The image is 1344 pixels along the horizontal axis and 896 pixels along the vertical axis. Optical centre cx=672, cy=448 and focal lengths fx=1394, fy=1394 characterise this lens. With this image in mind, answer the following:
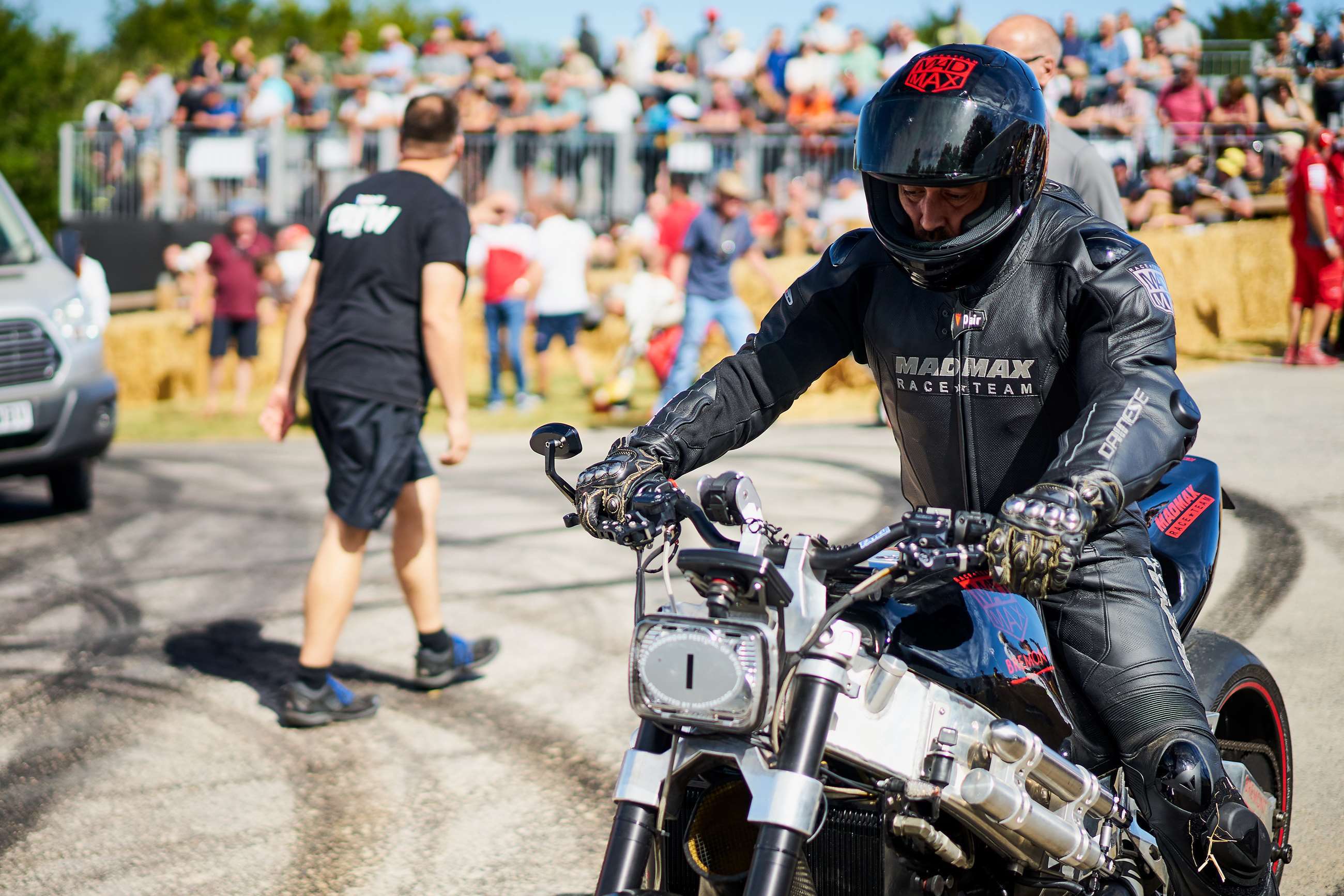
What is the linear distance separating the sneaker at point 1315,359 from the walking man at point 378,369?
983cm

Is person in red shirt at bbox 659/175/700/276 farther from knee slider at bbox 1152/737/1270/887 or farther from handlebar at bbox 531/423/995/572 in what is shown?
handlebar at bbox 531/423/995/572

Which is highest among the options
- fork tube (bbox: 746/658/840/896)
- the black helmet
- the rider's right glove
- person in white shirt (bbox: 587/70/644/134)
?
person in white shirt (bbox: 587/70/644/134)

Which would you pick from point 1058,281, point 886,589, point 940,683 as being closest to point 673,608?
point 886,589

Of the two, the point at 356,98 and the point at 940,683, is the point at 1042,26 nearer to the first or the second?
the point at 940,683

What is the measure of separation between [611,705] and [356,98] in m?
16.3

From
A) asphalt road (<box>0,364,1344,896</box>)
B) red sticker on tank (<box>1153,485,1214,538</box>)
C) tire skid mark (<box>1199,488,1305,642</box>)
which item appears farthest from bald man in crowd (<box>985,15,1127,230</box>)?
asphalt road (<box>0,364,1344,896</box>)

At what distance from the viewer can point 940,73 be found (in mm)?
2703

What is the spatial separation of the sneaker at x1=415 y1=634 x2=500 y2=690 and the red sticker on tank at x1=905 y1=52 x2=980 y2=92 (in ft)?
11.4

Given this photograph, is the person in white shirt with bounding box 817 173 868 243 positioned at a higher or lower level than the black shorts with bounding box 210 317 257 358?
higher

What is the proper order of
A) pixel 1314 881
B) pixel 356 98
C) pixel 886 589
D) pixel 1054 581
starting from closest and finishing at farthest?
pixel 1054 581, pixel 886 589, pixel 1314 881, pixel 356 98

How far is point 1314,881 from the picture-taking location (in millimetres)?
3691

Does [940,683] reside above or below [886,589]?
below

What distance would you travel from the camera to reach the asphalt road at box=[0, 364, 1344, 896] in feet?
13.4

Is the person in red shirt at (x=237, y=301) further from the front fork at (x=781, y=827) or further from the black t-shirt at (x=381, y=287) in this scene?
the front fork at (x=781, y=827)
